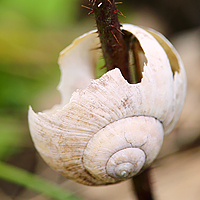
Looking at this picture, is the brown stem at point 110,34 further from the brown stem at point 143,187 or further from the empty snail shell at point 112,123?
the brown stem at point 143,187

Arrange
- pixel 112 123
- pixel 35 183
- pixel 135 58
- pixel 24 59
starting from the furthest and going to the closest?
pixel 24 59, pixel 35 183, pixel 135 58, pixel 112 123

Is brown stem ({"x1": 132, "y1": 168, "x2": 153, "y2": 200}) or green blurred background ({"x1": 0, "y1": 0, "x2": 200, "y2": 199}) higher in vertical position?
green blurred background ({"x1": 0, "y1": 0, "x2": 200, "y2": 199})

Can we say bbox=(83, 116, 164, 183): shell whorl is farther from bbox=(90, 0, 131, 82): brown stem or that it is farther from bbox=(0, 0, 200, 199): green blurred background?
bbox=(0, 0, 200, 199): green blurred background

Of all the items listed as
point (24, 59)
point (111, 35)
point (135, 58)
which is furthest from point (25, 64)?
point (111, 35)

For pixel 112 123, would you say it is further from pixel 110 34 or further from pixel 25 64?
pixel 25 64

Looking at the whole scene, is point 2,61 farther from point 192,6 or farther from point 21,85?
point 192,6

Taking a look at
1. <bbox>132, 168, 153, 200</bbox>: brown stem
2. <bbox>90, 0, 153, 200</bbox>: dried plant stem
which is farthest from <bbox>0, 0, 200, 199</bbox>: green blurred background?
<bbox>90, 0, 153, 200</bbox>: dried plant stem
